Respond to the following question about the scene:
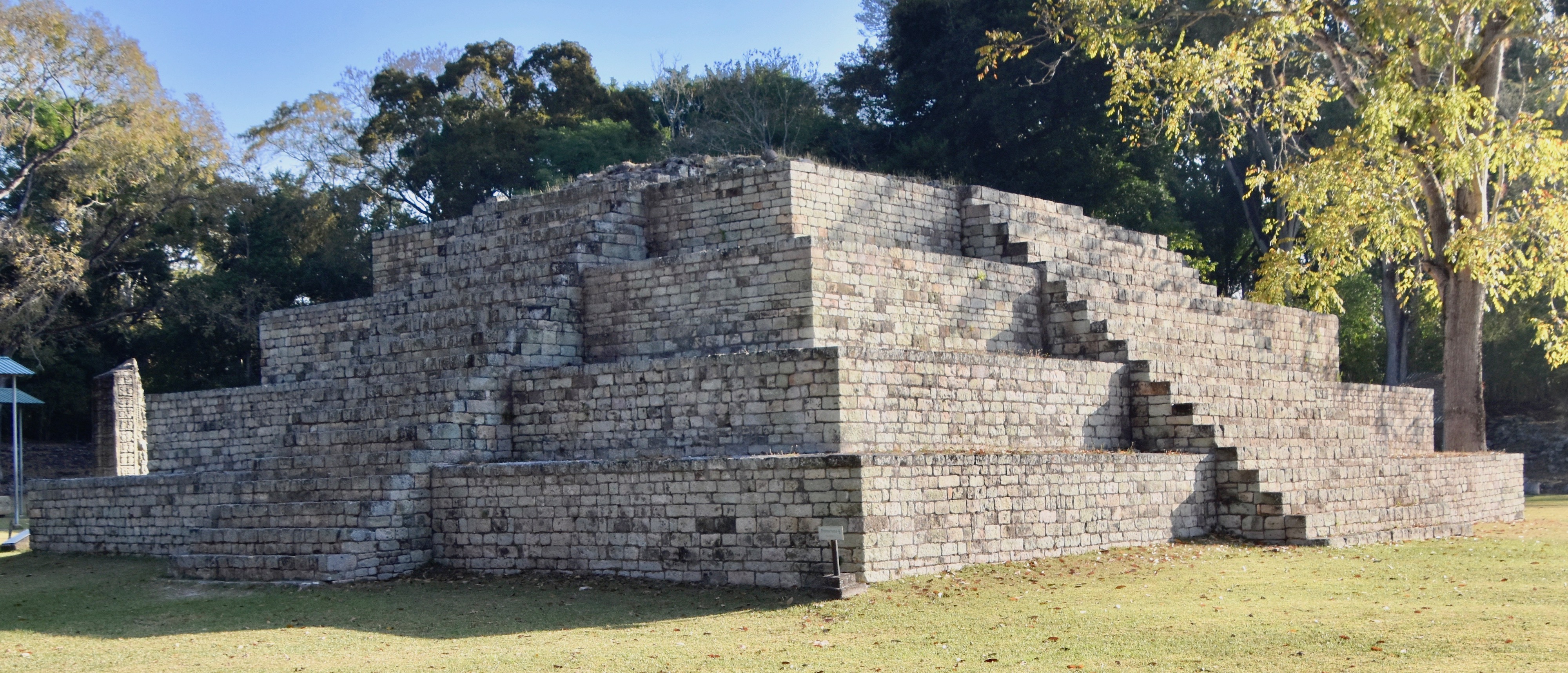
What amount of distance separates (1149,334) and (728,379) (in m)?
6.42

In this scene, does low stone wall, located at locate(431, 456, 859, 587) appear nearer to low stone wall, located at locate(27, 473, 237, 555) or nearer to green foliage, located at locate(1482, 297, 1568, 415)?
low stone wall, located at locate(27, 473, 237, 555)

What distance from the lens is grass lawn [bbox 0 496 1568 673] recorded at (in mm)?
9102

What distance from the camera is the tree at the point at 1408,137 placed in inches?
738

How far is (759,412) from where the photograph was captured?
13602 mm

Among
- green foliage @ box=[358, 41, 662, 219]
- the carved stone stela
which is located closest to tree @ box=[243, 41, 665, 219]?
green foliage @ box=[358, 41, 662, 219]

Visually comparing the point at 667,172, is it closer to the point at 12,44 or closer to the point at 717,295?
the point at 717,295

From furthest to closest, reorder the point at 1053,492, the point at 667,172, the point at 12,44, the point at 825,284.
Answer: the point at 12,44 < the point at 667,172 < the point at 825,284 < the point at 1053,492

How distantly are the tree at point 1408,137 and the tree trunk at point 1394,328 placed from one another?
1013cm

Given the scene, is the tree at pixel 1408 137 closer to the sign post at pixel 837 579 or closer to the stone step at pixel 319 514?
the sign post at pixel 837 579

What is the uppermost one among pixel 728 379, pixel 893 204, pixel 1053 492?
pixel 893 204

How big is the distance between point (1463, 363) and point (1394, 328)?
1181cm

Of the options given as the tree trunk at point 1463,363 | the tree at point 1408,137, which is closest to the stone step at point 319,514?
the tree at point 1408,137

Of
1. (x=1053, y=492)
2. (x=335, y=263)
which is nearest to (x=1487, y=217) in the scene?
(x=1053, y=492)

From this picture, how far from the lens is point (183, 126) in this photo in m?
33.5
